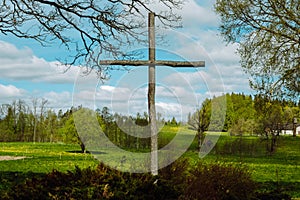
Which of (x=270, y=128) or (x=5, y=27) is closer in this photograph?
(x=5, y=27)

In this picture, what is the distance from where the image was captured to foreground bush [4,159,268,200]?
6.15 metres

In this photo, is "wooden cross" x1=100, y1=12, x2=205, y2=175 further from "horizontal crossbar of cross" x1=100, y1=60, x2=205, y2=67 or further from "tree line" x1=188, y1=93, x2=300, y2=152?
"tree line" x1=188, y1=93, x2=300, y2=152

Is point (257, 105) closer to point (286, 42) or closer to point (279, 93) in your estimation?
point (279, 93)

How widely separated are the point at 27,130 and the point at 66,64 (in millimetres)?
50996

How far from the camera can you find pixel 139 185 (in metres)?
6.54

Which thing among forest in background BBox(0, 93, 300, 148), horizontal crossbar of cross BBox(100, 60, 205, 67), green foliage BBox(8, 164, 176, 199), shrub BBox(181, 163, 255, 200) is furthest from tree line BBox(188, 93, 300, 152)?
green foliage BBox(8, 164, 176, 199)

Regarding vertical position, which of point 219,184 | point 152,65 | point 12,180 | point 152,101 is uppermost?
point 152,65

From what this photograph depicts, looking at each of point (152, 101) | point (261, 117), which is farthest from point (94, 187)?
point (261, 117)

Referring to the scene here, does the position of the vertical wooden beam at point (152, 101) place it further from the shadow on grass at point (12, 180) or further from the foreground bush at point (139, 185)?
the shadow on grass at point (12, 180)

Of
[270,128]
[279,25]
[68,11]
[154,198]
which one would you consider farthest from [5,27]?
[270,128]

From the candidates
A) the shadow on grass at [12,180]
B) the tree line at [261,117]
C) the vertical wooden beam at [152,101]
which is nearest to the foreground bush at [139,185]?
the vertical wooden beam at [152,101]

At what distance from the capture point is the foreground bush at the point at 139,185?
242 inches

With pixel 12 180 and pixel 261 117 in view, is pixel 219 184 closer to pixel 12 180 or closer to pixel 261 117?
pixel 12 180

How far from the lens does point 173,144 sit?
7.64 meters
